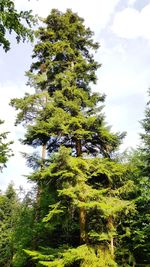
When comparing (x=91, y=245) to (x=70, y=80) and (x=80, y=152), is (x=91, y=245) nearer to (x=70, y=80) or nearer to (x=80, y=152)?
(x=80, y=152)

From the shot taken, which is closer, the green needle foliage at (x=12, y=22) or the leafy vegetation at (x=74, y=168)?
the green needle foliage at (x=12, y=22)

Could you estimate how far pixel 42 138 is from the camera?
15984mm

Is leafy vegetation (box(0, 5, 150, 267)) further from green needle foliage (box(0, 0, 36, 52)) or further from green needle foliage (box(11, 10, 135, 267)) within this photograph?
green needle foliage (box(0, 0, 36, 52))

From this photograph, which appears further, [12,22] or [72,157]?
[72,157]

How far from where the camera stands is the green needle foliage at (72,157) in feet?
42.5

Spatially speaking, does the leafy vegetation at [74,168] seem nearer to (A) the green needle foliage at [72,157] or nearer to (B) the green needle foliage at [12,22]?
(A) the green needle foliage at [72,157]

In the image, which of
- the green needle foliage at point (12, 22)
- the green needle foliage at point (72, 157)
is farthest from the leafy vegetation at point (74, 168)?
the green needle foliage at point (12, 22)

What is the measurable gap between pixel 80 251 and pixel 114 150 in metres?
6.13

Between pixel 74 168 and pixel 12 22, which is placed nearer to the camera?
pixel 12 22

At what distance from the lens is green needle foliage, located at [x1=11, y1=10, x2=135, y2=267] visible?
42.5ft

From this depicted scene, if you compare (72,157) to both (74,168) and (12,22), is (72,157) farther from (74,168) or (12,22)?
(12,22)

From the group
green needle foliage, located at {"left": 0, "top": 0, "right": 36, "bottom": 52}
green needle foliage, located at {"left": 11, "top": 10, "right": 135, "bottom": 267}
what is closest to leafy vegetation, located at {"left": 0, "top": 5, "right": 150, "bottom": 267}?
green needle foliage, located at {"left": 11, "top": 10, "right": 135, "bottom": 267}

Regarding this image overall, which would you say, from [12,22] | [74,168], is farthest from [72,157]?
[12,22]

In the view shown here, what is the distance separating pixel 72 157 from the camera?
1382cm
